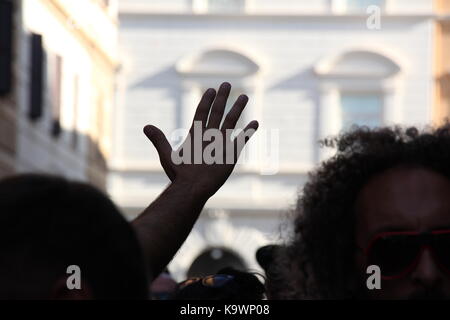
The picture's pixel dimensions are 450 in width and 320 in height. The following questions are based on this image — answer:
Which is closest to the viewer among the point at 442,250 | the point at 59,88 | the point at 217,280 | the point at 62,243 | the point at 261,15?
the point at 62,243

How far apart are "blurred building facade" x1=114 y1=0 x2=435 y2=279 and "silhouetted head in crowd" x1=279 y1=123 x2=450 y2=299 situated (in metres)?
28.7

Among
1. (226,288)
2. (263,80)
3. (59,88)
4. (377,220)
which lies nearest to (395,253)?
(377,220)

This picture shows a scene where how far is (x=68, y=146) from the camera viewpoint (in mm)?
22156

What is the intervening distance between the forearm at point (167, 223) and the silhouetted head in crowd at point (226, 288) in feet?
2.96

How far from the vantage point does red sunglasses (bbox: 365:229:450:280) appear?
8.19ft

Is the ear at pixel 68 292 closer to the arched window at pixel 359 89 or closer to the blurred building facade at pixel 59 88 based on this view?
the blurred building facade at pixel 59 88

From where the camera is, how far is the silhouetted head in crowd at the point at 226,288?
3.11 metres

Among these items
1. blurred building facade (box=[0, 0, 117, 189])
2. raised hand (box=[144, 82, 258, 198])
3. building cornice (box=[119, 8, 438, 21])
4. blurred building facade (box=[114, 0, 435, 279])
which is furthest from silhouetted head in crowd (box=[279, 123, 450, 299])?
building cornice (box=[119, 8, 438, 21])

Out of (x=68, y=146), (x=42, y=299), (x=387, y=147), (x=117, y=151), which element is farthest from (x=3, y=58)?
(x=117, y=151)

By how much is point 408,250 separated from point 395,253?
0.02 m

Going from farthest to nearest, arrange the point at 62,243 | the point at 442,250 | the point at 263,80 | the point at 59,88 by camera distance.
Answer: the point at 263,80
the point at 59,88
the point at 442,250
the point at 62,243

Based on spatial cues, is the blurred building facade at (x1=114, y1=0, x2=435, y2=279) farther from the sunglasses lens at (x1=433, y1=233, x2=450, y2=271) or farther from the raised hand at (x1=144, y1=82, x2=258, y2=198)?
the raised hand at (x1=144, y1=82, x2=258, y2=198)

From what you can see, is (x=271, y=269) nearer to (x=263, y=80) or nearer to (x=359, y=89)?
(x=359, y=89)

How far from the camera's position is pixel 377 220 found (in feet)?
8.60
